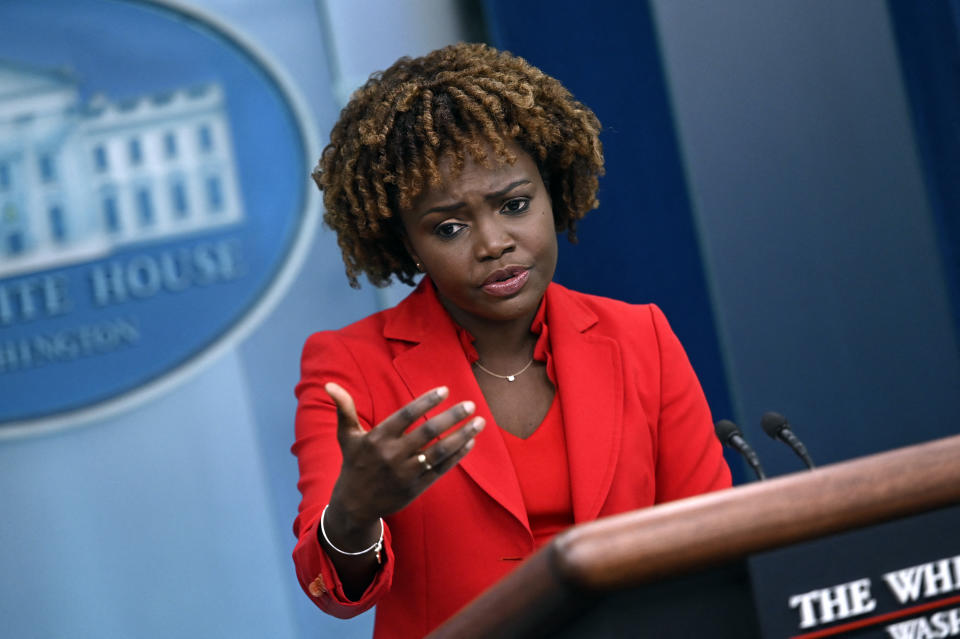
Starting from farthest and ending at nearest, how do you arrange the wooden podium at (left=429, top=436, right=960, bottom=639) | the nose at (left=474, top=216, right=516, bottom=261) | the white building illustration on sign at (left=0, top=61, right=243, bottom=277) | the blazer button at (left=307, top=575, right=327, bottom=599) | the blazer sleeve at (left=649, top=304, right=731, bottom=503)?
the white building illustration on sign at (left=0, top=61, right=243, bottom=277) < the blazer sleeve at (left=649, top=304, right=731, bottom=503) < the nose at (left=474, top=216, right=516, bottom=261) < the blazer button at (left=307, top=575, right=327, bottom=599) < the wooden podium at (left=429, top=436, right=960, bottom=639)

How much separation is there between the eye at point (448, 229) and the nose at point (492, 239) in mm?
30

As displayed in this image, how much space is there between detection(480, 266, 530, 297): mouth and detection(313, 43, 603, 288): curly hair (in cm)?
17

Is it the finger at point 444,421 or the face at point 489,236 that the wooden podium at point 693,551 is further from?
the face at point 489,236

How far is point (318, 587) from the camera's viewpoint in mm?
1275

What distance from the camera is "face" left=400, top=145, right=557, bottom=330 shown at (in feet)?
4.97

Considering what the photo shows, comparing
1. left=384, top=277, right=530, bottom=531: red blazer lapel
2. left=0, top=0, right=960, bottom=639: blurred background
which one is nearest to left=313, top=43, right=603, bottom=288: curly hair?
left=384, top=277, right=530, bottom=531: red blazer lapel

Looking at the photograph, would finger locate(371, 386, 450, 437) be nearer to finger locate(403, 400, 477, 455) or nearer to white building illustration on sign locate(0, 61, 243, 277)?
finger locate(403, 400, 477, 455)

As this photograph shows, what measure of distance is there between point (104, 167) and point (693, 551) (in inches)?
110

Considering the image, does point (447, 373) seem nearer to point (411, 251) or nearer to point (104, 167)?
point (411, 251)

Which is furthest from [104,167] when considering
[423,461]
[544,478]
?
[423,461]

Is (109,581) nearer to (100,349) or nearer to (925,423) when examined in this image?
(100,349)

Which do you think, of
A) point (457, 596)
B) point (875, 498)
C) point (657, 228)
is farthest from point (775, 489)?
point (657, 228)

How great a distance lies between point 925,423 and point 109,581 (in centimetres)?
255

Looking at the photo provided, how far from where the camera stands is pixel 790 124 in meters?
2.93
